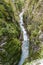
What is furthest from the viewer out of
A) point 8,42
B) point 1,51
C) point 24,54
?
point 24,54

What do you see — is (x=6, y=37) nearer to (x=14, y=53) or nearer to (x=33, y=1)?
(x=14, y=53)

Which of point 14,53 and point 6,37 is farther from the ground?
point 6,37

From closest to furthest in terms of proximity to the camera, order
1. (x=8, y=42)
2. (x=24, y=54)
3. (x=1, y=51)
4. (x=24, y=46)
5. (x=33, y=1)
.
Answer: (x=1, y=51) < (x=8, y=42) < (x=24, y=54) < (x=24, y=46) < (x=33, y=1)

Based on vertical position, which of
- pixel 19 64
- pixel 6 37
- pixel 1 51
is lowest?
pixel 19 64

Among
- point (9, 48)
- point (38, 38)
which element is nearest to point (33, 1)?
point (38, 38)

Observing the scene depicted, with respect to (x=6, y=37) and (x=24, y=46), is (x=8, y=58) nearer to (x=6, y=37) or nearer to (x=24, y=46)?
(x=6, y=37)

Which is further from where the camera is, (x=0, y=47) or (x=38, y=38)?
(x=38, y=38)

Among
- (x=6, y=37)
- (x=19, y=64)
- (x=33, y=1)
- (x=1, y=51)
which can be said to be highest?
(x=33, y=1)

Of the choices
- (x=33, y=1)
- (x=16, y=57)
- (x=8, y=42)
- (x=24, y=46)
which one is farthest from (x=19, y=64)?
(x=33, y=1)

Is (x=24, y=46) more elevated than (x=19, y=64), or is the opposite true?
(x=24, y=46)
